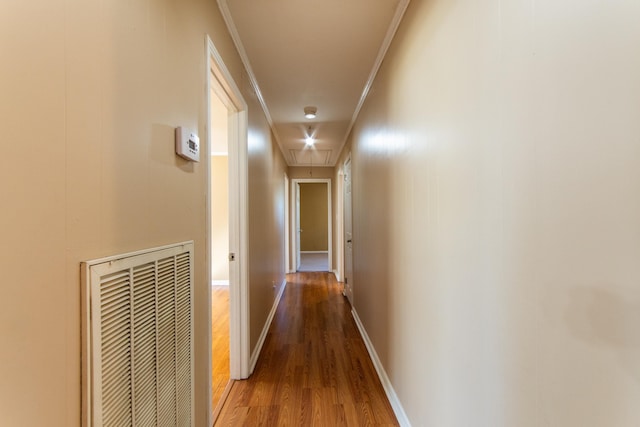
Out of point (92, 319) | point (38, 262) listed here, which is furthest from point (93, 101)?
point (92, 319)

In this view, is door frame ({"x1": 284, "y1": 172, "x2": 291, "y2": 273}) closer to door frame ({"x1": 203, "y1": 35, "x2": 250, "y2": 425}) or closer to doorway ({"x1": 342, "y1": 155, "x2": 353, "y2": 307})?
doorway ({"x1": 342, "y1": 155, "x2": 353, "y2": 307})

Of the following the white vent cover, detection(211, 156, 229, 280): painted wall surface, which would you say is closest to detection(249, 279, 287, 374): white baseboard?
the white vent cover

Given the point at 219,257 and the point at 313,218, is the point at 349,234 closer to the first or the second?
the point at 219,257

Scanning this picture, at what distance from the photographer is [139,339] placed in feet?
2.70

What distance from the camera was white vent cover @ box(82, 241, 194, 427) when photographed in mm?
661

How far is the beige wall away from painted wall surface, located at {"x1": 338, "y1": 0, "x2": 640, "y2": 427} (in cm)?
105

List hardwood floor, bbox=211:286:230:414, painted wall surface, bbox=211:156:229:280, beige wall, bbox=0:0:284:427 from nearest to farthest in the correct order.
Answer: beige wall, bbox=0:0:284:427
hardwood floor, bbox=211:286:230:414
painted wall surface, bbox=211:156:229:280

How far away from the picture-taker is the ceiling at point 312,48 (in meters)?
1.64

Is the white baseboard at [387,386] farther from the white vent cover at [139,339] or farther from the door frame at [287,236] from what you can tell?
the door frame at [287,236]

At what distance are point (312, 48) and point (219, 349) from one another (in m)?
2.63

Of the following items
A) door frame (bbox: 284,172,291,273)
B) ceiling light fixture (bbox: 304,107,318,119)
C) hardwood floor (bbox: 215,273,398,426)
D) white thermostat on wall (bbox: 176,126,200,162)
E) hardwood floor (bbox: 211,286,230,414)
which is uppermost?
ceiling light fixture (bbox: 304,107,318,119)

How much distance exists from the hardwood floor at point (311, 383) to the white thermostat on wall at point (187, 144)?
1.57 meters

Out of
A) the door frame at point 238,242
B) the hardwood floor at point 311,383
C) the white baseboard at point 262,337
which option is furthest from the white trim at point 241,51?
the hardwood floor at point 311,383

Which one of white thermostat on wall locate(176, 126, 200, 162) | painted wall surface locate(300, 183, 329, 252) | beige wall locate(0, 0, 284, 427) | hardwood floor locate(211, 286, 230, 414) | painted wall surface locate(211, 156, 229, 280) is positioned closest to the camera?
beige wall locate(0, 0, 284, 427)
